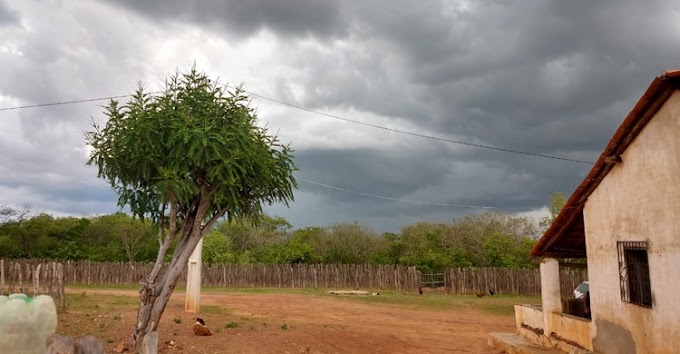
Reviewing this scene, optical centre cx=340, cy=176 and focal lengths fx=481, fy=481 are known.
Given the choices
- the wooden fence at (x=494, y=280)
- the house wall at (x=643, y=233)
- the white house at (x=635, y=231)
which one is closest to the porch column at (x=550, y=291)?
the white house at (x=635, y=231)

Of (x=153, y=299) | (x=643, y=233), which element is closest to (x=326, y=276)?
(x=153, y=299)

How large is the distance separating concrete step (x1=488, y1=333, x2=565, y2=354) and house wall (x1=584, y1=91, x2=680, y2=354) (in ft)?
5.62

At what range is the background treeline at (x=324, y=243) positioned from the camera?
35.1 meters

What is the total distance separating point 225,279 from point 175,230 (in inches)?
913

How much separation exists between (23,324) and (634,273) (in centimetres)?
804

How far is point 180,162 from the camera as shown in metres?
10.2

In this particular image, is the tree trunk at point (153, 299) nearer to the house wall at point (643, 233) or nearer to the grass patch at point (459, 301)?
the house wall at point (643, 233)

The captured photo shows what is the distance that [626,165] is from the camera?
7.25 m

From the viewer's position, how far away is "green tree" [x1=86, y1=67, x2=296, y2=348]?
32.9ft

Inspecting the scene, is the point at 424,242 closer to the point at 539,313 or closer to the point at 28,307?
the point at 539,313

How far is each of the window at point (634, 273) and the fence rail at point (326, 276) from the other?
22644 millimetres

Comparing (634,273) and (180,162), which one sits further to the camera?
(180,162)

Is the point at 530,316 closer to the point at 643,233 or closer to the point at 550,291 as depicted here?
the point at 550,291

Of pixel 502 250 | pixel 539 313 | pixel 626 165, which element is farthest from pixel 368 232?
pixel 626 165
